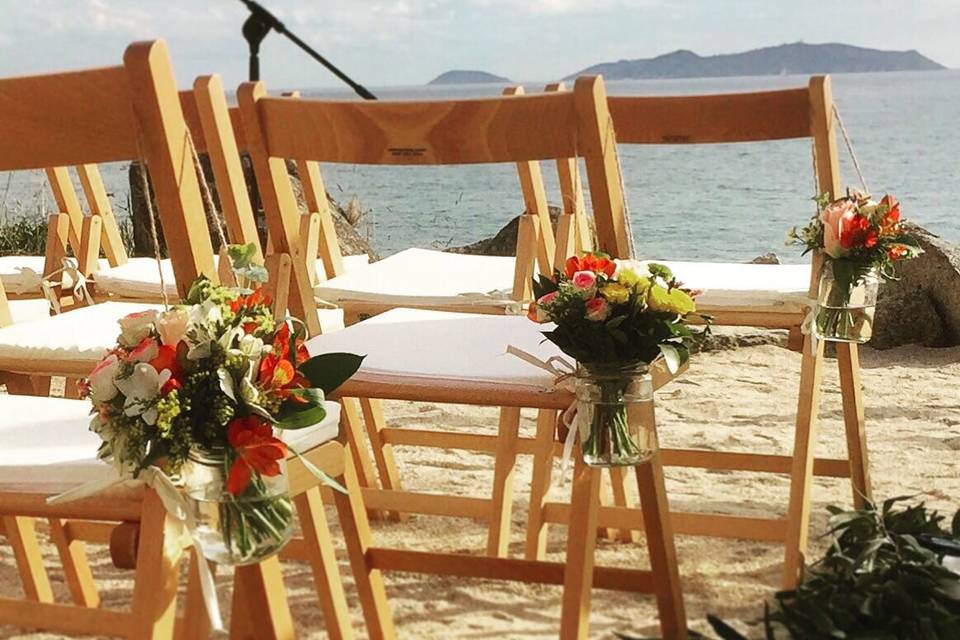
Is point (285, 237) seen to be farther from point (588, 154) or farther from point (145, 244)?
point (145, 244)

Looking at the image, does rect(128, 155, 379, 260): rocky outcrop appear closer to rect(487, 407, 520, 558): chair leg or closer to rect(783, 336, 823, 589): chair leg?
rect(487, 407, 520, 558): chair leg

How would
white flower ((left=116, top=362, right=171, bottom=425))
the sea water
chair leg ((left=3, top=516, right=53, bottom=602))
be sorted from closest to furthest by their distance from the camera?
white flower ((left=116, top=362, right=171, bottom=425)) < chair leg ((left=3, top=516, right=53, bottom=602)) < the sea water

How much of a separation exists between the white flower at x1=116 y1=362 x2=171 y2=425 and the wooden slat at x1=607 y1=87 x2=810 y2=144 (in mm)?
1420

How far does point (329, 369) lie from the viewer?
1.59m

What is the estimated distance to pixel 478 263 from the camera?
3240 millimetres

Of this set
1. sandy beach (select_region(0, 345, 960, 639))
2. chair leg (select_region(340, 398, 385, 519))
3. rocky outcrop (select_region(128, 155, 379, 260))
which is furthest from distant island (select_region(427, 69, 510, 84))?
chair leg (select_region(340, 398, 385, 519))

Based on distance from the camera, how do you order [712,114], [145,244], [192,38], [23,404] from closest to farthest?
[23,404], [712,114], [145,244], [192,38]

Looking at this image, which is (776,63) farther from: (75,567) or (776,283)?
(75,567)

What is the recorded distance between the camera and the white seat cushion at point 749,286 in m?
2.73

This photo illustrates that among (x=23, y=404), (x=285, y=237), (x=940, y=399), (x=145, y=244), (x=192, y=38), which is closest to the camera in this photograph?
(x=23, y=404)

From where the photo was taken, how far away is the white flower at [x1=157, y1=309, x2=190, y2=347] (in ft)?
4.75

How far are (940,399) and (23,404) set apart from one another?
132 inches

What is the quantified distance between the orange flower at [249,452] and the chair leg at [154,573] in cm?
9

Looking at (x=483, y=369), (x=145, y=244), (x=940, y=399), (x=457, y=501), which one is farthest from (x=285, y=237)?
(x=145, y=244)
